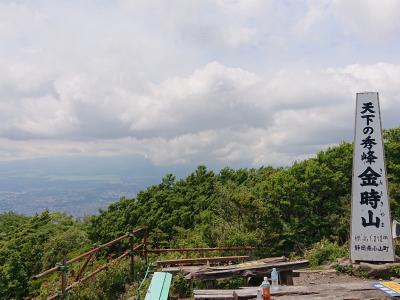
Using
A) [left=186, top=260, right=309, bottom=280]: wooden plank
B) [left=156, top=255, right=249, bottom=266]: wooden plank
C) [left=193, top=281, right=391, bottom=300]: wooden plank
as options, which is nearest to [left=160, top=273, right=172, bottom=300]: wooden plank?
[left=193, top=281, right=391, bottom=300]: wooden plank

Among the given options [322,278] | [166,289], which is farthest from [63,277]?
[322,278]

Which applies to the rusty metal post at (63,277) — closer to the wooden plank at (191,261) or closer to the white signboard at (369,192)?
the wooden plank at (191,261)

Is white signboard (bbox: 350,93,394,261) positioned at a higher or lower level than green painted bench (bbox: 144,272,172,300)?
higher

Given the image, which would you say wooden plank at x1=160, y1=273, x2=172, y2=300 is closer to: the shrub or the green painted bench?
the green painted bench

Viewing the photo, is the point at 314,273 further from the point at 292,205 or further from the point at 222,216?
the point at 292,205

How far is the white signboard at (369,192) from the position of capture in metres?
10.2

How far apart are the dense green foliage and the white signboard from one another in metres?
2.75

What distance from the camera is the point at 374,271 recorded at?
9.91m

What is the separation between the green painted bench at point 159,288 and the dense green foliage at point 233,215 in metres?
1.18

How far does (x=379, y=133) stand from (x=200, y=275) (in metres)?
5.76

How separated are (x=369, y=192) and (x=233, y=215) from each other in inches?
298

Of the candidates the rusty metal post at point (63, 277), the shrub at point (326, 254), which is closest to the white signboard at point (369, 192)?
the shrub at point (326, 254)

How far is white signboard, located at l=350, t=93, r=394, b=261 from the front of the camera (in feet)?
33.5

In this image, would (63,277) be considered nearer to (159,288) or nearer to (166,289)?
(159,288)
